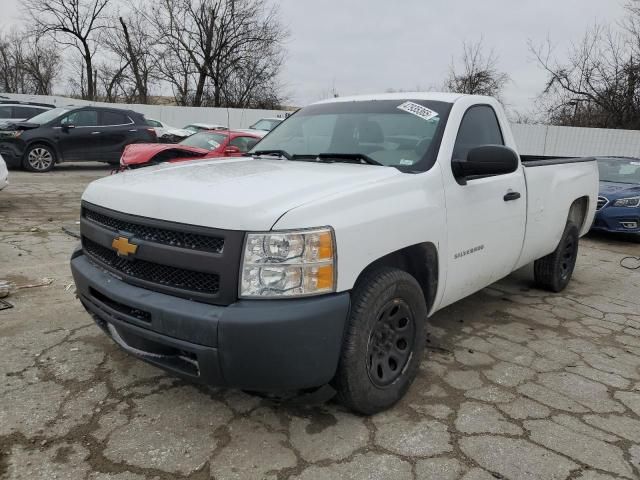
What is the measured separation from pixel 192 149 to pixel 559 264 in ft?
23.1

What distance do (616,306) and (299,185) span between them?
12.9ft

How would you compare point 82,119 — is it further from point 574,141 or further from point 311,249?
point 574,141

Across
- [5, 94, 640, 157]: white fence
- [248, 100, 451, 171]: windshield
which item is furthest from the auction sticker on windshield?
[5, 94, 640, 157]: white fence

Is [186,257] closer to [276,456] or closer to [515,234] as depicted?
[276,456]

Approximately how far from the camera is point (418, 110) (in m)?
3.50

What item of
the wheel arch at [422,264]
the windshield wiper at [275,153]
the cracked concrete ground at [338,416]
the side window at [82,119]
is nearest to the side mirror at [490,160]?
the wheel arch at [422,264]

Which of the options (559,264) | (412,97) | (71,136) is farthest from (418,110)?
(71,136)

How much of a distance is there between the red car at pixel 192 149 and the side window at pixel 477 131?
5.31 metres

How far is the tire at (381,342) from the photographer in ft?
8.13

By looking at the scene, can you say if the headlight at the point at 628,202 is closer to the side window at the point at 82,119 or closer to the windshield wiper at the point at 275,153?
the windshield wiper at the point at 275,153

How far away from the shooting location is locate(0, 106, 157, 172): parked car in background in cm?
1225

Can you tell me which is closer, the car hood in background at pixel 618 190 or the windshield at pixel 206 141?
the car hood in background at pixel 618 190

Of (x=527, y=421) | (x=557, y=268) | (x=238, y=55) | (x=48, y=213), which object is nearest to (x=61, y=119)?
(x=48, y=213)

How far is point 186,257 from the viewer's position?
7.55 ft
